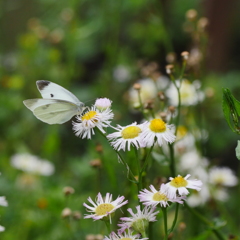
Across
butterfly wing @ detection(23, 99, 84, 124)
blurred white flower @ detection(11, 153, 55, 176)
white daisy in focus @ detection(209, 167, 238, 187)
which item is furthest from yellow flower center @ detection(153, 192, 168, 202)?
blurred white flower @ detection(11, 153, 55, 176)

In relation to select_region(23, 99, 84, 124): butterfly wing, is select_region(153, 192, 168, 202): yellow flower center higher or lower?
lower

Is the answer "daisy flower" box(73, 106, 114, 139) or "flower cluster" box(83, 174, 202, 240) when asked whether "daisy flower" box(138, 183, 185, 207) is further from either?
"daisy flower" box(73, 106, 114, 139)

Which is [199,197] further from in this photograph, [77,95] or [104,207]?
[77,95]

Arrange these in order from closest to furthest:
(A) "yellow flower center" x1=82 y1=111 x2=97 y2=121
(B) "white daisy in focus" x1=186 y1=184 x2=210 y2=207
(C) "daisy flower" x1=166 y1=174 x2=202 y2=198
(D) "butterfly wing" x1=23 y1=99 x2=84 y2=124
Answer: (C) "daisy flower" x1=166 y1=174 x2=202 y2=198, (A) "yellow flower center" x1=82 y1=111 x2=97 y2=121, (D) "butterfly wing" x1=23 y1=99 x2=84 y2=124, (B) "white daisy in focus" x1=186 y1=184 x2=210 y2=207

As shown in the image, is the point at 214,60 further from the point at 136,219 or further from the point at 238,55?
the point at 136,219

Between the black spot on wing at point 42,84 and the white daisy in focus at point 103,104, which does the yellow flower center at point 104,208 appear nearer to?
the white daisy in focus at point 103,104

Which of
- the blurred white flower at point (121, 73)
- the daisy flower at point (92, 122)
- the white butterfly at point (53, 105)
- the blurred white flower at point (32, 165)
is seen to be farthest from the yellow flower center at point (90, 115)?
the blurred white flower at point (121, 73)

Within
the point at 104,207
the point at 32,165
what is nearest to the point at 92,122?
the point at 104,207

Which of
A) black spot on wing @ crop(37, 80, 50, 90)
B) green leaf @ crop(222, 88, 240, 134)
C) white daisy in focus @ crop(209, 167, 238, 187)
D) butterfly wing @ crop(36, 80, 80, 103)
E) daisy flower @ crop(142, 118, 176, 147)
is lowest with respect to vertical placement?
daisy flower @ crop(142, 118, 176, 147)
